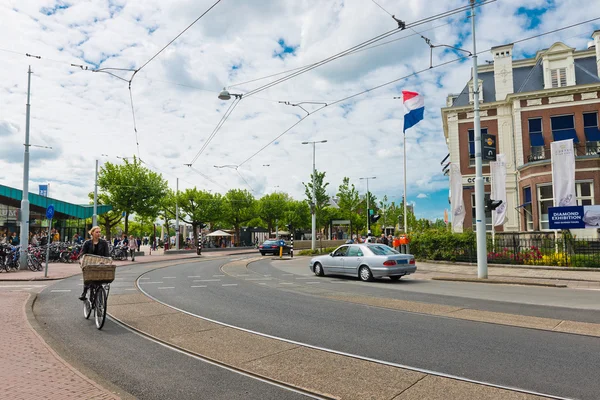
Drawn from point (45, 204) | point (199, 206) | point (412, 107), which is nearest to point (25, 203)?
point (45, 204)

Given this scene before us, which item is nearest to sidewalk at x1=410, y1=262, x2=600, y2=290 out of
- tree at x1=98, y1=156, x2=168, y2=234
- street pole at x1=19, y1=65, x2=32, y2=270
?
street pole at x1=19, y1=65, x2=32, y2=270

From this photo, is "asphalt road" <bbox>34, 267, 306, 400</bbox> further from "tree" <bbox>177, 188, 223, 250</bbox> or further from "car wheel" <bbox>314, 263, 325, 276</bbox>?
"tree" <bbox>177, 188, 223, 250</bbox>

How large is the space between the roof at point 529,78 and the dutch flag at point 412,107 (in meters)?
8.18

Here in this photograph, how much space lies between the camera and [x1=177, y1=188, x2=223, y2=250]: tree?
191 ft

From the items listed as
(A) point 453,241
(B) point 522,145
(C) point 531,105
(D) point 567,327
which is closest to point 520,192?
(B) point 522,145

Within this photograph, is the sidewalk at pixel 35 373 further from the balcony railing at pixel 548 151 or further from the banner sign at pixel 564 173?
the balcony railing at pixel 548 151

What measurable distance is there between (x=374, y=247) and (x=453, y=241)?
8.02 metres

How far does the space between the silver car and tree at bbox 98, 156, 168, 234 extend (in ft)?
109

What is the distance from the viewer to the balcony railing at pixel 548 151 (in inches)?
1025

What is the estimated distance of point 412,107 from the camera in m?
24.4

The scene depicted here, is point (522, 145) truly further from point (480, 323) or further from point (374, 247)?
point (480, 323)

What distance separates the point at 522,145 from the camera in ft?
93.3

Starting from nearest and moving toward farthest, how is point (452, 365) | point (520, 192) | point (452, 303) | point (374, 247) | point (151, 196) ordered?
point (452, 365), point (452, 303), point (374, 247), point (520, 192), point (151, 196)

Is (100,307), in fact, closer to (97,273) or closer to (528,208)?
(97,273)
